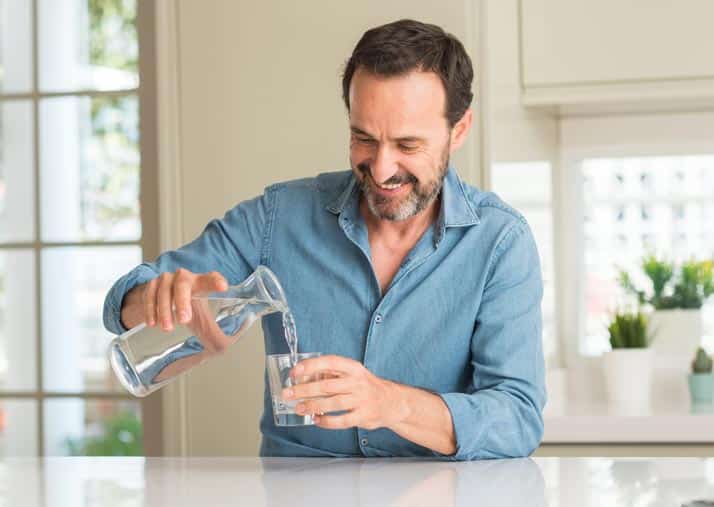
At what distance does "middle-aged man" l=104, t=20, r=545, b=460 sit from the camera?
70.6 inches

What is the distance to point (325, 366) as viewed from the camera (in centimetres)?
150

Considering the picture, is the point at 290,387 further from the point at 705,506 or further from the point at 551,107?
the point at 551,107

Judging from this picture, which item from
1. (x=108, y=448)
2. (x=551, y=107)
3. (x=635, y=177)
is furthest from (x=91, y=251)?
(x=635, y=177)

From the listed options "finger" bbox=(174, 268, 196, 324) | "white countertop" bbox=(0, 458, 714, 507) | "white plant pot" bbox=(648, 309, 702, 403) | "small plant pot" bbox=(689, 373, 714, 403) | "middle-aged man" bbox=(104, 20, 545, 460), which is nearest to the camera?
"white countertop" bbox=(0, 458, 714, 507)

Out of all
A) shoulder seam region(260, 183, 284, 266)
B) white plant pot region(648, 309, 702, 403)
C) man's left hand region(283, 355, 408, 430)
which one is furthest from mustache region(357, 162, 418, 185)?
white plant pot region(648, 309, 702, 403)

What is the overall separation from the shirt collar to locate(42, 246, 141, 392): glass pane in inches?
59.4

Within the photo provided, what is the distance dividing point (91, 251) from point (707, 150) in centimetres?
181

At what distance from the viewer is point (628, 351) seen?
307cm

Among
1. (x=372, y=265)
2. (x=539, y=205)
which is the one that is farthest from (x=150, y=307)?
(x=539, y=205)

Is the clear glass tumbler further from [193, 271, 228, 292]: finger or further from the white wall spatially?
the white wall

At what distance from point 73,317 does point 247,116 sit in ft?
2.93

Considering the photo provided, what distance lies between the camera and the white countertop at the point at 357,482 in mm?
1424

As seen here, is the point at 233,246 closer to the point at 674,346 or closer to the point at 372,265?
the point at 372,265

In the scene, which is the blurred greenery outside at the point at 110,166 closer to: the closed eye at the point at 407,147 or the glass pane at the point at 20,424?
the glass pane at the point at 20,424
